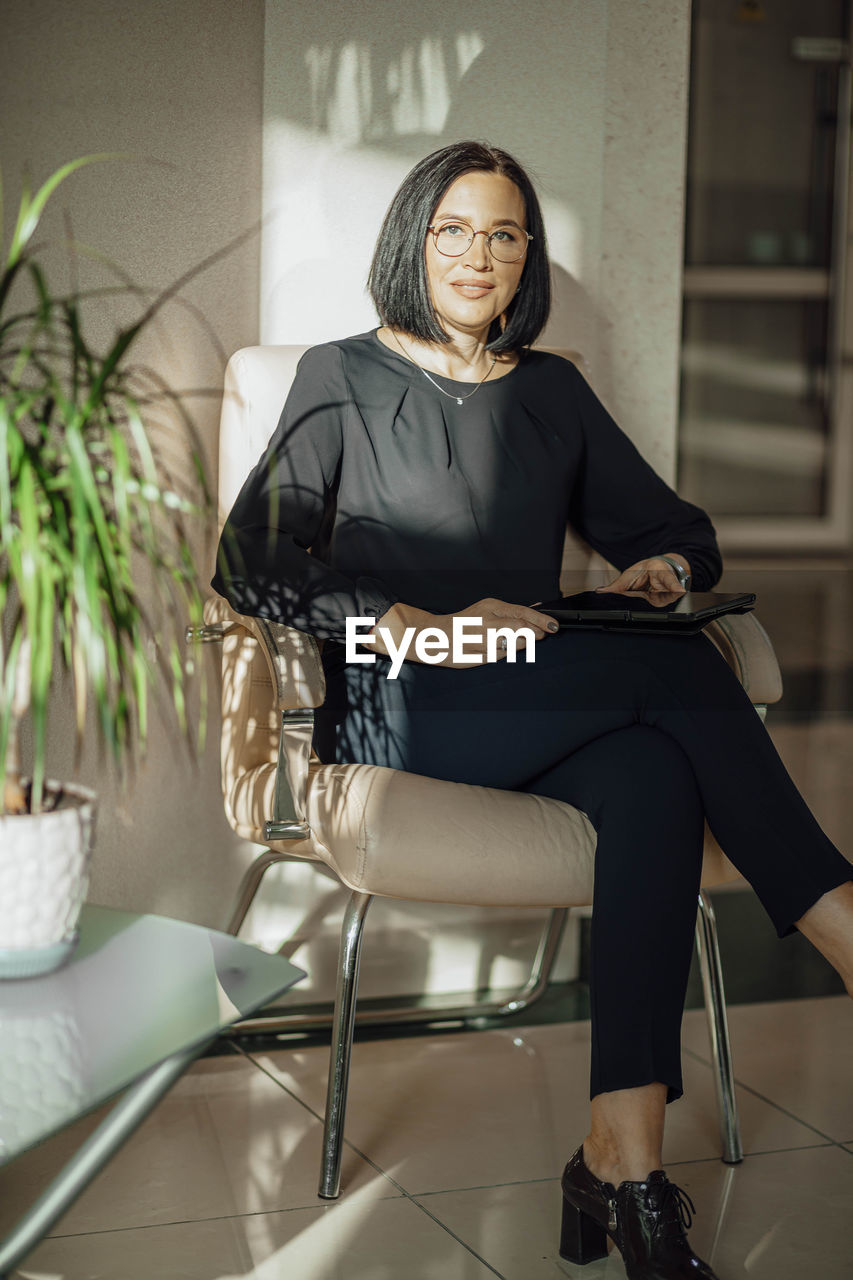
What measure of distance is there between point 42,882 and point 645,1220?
71 cm

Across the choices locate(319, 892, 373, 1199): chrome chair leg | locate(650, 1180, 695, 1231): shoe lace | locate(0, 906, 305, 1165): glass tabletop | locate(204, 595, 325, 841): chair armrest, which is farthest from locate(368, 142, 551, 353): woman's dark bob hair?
locate(650, 1180, 695, 1231): shoe lace

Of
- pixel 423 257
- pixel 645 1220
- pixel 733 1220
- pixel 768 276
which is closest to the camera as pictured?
pixel 645 1220

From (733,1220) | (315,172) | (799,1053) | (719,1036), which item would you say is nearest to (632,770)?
(719,1036)

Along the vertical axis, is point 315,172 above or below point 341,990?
above

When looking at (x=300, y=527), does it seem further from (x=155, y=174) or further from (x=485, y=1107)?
(x=485, y=1107)

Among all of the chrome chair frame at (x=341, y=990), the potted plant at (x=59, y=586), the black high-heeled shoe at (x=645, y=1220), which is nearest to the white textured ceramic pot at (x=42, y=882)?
the potted plant at (x=59, y=586)

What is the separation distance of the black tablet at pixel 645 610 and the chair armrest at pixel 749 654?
40 millimetres

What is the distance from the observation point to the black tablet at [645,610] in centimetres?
155

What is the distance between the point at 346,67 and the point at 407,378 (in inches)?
19.1

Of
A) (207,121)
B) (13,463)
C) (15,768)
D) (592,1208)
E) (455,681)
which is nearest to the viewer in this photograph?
(13,463)

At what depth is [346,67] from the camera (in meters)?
1.95

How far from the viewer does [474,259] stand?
1.80m

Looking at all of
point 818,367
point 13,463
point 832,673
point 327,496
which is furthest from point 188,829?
point 818,367

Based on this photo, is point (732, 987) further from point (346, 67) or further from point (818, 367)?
point (818, 367)
